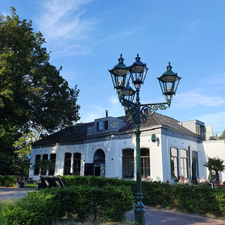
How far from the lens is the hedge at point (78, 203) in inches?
204

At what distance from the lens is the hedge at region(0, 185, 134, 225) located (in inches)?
204

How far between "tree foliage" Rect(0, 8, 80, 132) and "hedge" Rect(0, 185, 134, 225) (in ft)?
40.1

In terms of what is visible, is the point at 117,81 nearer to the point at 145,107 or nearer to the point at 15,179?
the point at 145,107

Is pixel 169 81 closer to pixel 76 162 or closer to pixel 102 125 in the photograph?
pixel 102 125

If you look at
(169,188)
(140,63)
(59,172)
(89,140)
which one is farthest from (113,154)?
(140,63)

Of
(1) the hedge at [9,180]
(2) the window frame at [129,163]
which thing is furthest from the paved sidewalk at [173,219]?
(1) the hedge at [9,180]

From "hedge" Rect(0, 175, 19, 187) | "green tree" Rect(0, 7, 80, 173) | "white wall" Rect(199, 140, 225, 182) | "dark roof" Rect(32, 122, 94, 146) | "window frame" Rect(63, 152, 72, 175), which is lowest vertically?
"hedge" Rect(0, 175, 19, 187)

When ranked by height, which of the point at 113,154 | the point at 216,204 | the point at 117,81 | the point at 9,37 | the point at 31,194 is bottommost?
the point at 216,204

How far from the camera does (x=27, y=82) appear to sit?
64.3 feet

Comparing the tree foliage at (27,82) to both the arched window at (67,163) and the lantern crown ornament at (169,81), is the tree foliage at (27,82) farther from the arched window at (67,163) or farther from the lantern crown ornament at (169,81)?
the lantern crown ornament at (169,81)

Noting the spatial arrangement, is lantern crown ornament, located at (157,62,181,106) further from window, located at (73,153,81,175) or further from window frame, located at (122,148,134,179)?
window, located at (73,153,81,175)

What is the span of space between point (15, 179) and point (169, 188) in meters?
16.4

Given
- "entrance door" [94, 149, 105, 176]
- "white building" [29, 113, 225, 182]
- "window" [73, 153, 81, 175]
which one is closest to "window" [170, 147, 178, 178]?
"white building" [29, 113, 225, 182]

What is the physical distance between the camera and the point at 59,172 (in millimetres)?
28781
